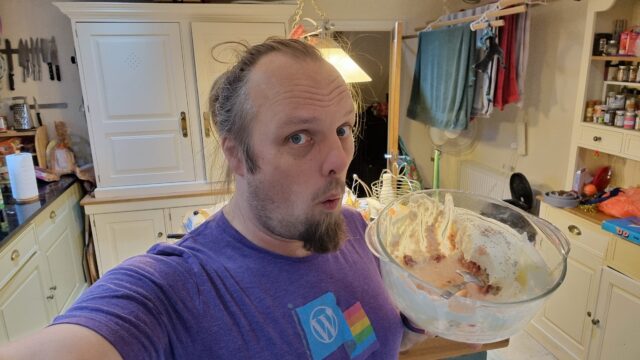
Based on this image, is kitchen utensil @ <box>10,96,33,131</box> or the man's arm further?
kitchen utensil @ <box>10,96,33,131</box>

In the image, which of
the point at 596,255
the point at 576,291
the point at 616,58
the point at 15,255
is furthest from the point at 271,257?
the point at 616,58

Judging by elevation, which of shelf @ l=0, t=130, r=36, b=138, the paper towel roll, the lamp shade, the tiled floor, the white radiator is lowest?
the tiled floor

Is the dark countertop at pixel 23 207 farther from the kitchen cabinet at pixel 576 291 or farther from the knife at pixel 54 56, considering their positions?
the kitchen cabinet at pixel 576 291

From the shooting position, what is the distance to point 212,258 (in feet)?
2.16

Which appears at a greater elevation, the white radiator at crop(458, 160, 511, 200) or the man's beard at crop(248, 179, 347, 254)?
the man's beard at crop(248, 179, 347, 254)

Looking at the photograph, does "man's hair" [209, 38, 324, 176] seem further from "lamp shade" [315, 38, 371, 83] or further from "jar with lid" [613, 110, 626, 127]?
"jar with lid" [613, 110, 626, 127]

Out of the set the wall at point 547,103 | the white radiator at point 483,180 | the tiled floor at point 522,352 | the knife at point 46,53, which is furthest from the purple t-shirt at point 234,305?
the knife at point 46,53

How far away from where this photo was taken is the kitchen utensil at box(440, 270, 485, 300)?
571 mm

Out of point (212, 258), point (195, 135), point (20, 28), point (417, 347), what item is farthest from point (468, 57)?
point (20, 28)

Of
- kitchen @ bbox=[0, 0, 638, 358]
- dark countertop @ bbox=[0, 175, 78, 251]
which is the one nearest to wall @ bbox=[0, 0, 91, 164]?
kitchen @ bbox=[0, 0, 638, 358]

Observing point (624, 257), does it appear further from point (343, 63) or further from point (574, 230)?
point (343, 63)

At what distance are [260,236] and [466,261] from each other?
0.39 metres

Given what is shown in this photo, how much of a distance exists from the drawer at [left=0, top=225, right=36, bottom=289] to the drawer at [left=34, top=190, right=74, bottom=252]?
3.8 inches

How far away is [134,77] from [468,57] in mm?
2136
